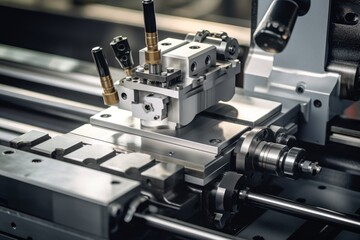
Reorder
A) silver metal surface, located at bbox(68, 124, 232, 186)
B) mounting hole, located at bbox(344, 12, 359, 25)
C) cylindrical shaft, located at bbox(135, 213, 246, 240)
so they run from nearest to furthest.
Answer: cylindrical shaft, located at bbox(135, 213, 246, 240) < silver metal surface, located at bbox(68, 124, 232, 186) < mounting hole, located at bbox(344, 12, 359, 25)

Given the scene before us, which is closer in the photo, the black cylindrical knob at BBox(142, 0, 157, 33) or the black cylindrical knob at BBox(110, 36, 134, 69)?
the black cylindrical knob at BBox(142, 0, 157, 33)

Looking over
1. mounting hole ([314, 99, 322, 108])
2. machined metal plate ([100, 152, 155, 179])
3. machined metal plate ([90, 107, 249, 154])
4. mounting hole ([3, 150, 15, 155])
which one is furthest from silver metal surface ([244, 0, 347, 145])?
mounting hole ([3, 150, 15, 155])

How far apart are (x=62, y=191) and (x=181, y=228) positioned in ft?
0.58

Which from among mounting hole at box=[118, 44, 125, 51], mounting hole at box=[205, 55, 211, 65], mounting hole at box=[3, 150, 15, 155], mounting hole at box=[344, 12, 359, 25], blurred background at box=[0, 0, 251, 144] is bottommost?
blurred background at box=[0, 0, 251, 144]

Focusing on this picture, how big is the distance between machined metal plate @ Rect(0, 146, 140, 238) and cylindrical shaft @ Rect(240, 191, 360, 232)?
8.5 inches

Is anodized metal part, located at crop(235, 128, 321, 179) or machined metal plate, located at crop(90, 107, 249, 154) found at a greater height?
machined metal plate, located at crop(90, 107, 249, 154)

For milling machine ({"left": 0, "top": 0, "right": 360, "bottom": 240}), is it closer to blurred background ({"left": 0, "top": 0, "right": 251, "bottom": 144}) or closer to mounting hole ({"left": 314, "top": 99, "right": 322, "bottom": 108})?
mounting hole ({"left": 314, "top": 99, "right": 322, "bottom": 108})

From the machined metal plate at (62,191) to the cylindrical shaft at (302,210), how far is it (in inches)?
8.5

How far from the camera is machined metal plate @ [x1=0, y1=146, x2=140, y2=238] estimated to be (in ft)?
3.55

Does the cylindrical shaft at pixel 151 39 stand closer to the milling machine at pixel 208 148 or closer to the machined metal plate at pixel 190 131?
the milling machine at pixel 208 148

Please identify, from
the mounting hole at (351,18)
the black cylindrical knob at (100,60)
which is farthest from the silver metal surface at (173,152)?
the mounting hole at (351,18)

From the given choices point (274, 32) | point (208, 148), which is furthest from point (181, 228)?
point (274, 32)

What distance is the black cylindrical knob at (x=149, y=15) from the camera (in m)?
1.23

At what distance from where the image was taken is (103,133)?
135cm
